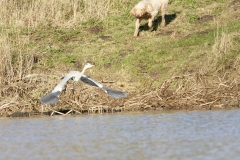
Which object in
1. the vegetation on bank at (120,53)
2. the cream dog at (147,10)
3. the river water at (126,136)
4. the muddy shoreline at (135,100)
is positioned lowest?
the river water at (126,136)

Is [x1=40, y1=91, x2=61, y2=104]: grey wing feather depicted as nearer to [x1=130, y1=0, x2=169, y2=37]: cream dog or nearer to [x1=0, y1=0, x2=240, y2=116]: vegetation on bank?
[x1=0, y1=0, x2=240, y2=116]: vegetation on bank

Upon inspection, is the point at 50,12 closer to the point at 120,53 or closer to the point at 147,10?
the point at 147,10

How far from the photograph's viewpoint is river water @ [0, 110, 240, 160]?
8.54 m

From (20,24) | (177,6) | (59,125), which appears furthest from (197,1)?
(59,125)

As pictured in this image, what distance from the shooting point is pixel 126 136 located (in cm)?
976

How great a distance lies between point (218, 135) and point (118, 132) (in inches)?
63.4

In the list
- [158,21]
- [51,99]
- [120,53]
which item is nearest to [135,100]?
[51,99]

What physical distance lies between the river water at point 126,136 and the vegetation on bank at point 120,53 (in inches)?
22.1

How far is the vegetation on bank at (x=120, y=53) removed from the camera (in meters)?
12.2

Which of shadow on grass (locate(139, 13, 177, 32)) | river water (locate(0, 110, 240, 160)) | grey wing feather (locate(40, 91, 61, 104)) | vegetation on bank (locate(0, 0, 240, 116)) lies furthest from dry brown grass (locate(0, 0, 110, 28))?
grey wing feather (locate(40, 91, 61, 104))

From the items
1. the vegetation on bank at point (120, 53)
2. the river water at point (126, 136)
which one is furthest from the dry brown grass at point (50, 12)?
the river water at point (126, 136)

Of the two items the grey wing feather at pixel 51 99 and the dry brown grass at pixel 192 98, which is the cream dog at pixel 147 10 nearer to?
the dry brown grass at pixel 192 98

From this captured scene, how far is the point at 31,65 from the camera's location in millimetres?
13250

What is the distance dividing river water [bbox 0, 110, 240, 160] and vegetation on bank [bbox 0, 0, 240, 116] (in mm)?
561
